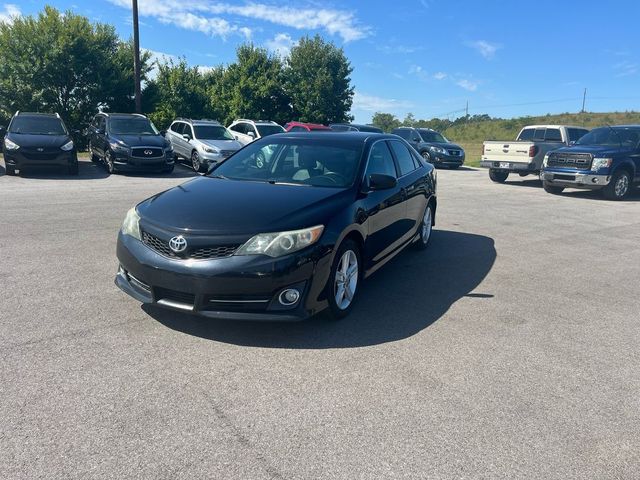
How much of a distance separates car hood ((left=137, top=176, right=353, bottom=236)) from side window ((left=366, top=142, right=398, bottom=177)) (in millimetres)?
753

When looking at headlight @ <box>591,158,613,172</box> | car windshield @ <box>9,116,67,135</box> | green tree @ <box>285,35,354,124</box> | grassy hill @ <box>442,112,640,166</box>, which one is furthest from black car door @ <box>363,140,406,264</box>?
grassy hill @ <box>442,112,640,166</box>

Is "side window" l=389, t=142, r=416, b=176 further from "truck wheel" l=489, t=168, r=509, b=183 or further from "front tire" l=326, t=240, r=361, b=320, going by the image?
"truck wheel" l=489, t=168, r=509, b=183

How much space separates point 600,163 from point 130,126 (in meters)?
13.7

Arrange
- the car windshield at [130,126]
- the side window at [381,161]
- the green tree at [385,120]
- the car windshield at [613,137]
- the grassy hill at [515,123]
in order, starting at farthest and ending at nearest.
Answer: the green tree at [385,120] < the grassy hill at [515,123] < the car windshield at [130,126] < the car windshield at [613,137] < the side window at [381,161]

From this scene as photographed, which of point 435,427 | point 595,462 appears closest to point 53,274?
point 435,427

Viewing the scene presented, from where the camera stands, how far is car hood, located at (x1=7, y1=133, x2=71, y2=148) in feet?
43.2

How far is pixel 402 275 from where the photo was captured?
233 inches

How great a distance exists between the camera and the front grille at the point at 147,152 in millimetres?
14609

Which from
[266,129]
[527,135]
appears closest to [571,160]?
[527,135]

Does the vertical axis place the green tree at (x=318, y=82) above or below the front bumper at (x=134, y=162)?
above

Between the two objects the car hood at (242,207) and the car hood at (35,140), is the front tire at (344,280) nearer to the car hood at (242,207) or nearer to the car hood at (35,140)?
the car hood at (242,207)

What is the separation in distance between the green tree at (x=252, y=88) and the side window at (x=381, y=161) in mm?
29899

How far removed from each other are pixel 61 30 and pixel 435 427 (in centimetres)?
2505

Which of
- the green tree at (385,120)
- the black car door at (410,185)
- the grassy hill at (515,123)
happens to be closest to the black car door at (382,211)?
the black car door at (410,185)
